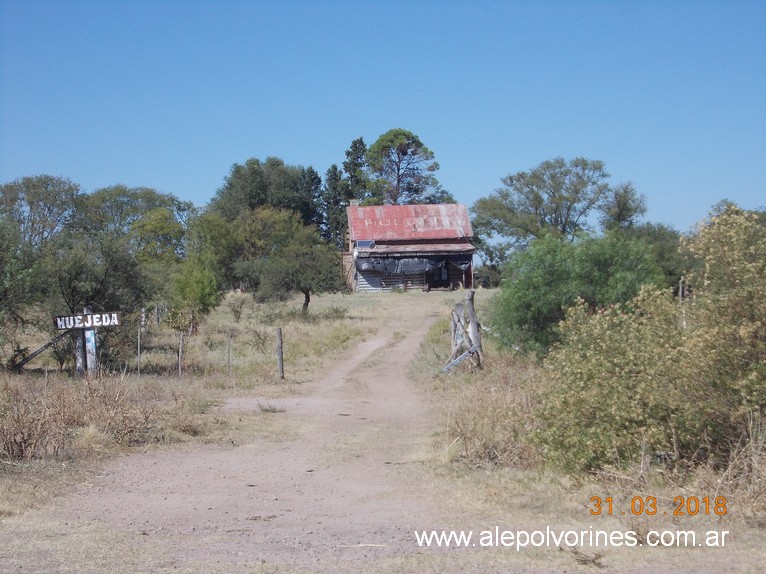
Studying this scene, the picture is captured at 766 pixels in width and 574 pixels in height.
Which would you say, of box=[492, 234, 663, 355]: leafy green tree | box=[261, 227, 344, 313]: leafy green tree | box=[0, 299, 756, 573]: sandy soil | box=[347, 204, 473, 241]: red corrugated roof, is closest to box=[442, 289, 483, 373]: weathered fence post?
box=[492, 234, 663, 355]: leafy green tree

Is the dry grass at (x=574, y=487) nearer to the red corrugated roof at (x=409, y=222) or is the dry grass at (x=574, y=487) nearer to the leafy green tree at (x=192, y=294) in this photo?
the leafy green tree at (x=192, y=294)

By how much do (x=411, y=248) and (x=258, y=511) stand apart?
45344 millimetres

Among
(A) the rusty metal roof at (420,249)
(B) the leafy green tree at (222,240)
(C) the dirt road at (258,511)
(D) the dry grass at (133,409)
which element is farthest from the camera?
(B) the leafy green tree at (222,240)

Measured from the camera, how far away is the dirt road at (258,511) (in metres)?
6.25

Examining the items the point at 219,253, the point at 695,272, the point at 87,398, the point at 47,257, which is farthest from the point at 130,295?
the point at 219,253

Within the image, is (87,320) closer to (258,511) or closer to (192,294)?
(258,511)

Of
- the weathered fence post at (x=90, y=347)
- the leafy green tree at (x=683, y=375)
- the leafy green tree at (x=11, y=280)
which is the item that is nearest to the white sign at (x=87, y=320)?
the weathered fence post at (x=90, y=347)

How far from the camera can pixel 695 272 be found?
9156mm

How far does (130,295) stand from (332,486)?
13837 mm

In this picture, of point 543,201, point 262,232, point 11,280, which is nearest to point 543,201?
point 543,201

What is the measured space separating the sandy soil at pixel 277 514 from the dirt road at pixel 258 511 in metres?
0.02

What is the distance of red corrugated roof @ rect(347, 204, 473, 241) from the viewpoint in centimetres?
5378

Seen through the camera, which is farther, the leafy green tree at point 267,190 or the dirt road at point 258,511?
the leafy green tree at point 267,190

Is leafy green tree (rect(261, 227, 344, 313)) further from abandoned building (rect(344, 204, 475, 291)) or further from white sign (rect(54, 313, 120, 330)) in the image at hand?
white sign (rect(54, 313, 120, 330))
